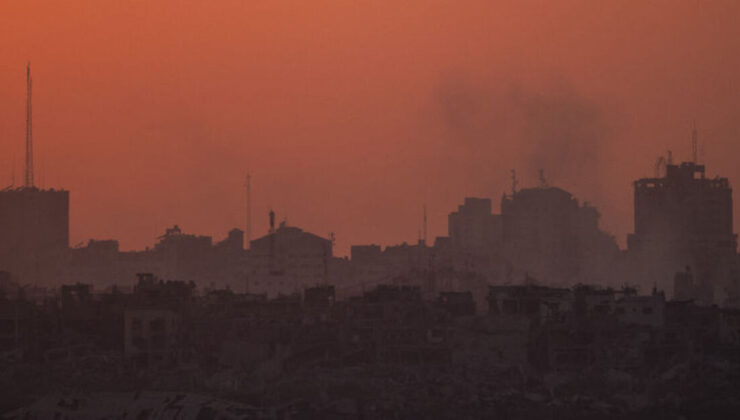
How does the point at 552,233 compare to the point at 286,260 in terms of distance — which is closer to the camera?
the point at 286,260

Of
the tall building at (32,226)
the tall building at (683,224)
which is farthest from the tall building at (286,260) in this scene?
the tall building at (683,224)

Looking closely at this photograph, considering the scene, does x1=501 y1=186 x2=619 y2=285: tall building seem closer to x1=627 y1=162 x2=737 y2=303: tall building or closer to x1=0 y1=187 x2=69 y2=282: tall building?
x1=627 y1=162 x2=737 y2=303: tall building

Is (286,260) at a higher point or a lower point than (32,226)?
lower

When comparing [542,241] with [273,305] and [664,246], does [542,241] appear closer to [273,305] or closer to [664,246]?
[664,246]

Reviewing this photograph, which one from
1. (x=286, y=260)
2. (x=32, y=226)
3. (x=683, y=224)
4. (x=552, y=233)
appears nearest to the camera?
(x=286, y=260)

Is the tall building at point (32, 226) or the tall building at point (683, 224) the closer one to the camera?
the tall building at point (32, 226)

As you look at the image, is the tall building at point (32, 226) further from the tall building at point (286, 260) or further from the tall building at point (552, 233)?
the tall building at point (552, 233)

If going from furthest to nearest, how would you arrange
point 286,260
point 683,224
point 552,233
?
point 552,233, point 683,224, point 286,260

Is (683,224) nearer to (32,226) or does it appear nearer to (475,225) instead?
(475,225)

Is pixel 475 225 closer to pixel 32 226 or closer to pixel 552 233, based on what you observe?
pixel 552 233

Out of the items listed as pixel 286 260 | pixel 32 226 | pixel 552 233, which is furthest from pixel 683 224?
pixel 32 226
